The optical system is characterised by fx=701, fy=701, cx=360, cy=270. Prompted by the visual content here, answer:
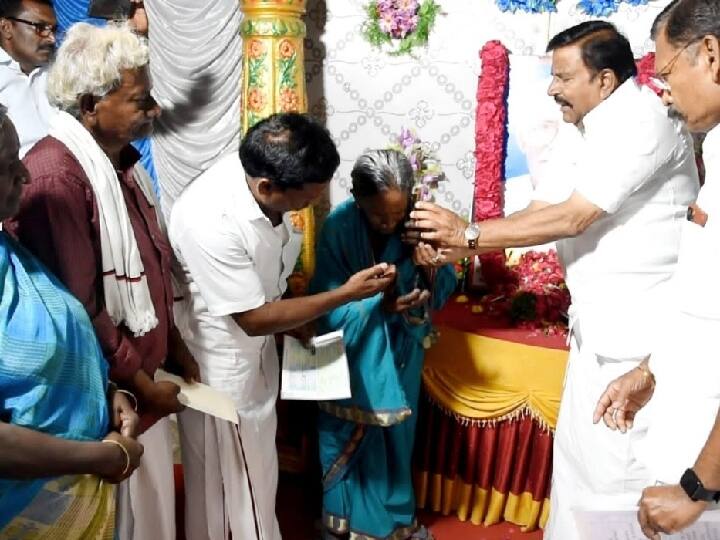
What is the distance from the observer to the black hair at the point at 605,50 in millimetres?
2045

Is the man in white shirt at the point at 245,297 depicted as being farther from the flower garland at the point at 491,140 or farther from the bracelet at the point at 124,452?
the flower garland at the point at 491,140

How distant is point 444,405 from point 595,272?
3.24ft

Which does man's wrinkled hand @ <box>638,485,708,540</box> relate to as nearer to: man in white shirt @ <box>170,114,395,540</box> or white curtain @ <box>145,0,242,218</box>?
man in white shirt @ <box>170,114,395,540</box>

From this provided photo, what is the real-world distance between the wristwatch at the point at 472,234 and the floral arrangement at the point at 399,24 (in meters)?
1.46

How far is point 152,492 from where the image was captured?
2117 mm

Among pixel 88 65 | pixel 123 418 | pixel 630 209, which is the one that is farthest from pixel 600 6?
pixel 123 418

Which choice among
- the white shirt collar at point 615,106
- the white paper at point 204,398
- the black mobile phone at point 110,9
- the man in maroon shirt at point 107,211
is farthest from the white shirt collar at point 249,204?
the black mobile phone at point 110,9

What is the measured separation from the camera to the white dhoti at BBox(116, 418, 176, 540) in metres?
2.03

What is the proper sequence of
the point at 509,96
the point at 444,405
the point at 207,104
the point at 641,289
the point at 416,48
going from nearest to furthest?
the point at 641,289
the point at 444,405
the point at 509,96
the point at 416,48
the point at 207,104

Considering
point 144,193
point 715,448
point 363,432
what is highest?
A: point 144,193

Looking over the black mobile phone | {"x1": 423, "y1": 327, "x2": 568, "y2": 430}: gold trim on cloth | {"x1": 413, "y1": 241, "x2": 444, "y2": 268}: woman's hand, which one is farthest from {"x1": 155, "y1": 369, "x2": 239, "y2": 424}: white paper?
the black mobile phone

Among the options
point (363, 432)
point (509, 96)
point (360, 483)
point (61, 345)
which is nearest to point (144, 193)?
point (61, 345)

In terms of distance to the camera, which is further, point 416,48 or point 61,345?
point 416,48

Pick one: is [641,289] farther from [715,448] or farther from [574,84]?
[715,448]
